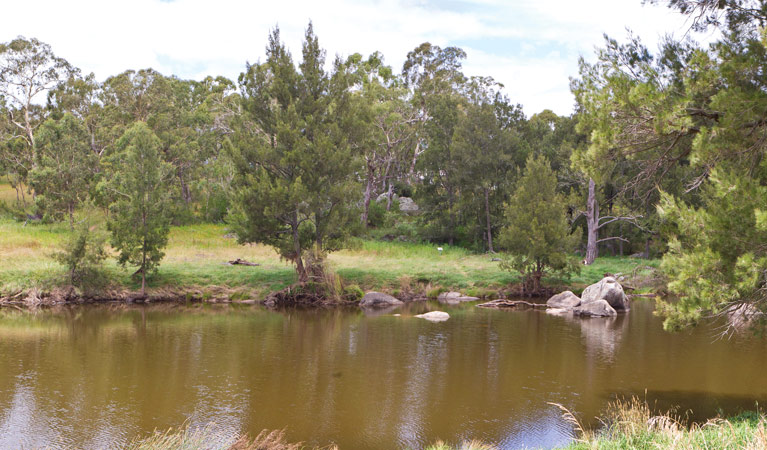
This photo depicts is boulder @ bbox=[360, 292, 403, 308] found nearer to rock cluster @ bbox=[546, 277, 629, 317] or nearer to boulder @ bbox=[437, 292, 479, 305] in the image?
boulder @ bbox=[437, 292, 479, 305]

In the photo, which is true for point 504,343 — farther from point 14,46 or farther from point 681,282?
point 14,46

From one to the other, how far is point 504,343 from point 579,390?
5798 millimetres

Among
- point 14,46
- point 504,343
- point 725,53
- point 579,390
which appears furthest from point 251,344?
point 14,46

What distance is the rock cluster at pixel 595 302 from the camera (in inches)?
1029

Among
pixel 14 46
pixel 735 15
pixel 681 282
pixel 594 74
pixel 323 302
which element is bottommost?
pixel 323 302

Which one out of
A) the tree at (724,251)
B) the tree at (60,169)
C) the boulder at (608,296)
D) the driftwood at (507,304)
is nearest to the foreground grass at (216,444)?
the tree at (724,251)

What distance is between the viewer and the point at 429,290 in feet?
102

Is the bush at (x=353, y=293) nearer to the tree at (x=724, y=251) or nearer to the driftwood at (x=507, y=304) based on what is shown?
the driftwood at (x=507, y=304)

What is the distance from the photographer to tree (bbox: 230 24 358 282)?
27750mm

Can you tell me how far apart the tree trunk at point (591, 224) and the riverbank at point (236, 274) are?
2.82 feet

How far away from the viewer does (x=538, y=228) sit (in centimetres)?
2888

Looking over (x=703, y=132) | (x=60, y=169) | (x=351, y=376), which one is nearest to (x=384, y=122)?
(x=60, y=169)

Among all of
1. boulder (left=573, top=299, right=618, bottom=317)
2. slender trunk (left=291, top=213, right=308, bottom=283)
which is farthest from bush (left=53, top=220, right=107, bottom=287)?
boulder (left=573, top=299, right=618, bottom=317)

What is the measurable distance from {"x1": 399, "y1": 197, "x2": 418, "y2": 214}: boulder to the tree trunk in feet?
57.4
